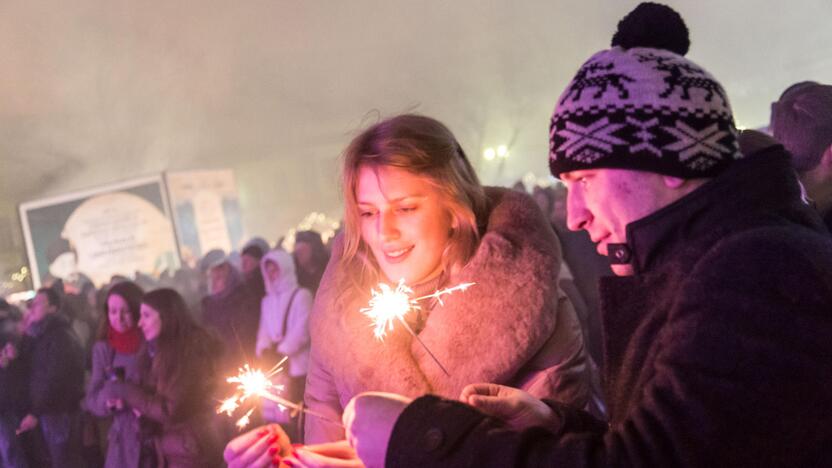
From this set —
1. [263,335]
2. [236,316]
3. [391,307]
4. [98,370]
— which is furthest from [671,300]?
[236,316]

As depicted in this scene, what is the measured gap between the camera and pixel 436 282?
211 centimetres

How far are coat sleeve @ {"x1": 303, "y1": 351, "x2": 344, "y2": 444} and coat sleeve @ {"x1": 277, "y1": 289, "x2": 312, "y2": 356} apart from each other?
2828 mm

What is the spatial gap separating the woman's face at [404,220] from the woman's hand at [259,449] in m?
0.65

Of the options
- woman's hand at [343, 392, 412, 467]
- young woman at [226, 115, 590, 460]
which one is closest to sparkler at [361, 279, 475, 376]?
young woman at [226, 115, 590, 460]

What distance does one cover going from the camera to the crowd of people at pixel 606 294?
38.7 inches

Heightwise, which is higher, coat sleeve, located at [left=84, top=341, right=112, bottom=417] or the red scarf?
the red scarf

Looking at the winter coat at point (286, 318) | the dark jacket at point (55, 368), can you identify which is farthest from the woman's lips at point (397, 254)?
the dark jacket at point (55, 368)

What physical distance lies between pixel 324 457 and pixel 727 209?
90 cm

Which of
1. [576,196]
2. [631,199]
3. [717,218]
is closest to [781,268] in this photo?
[717,218]

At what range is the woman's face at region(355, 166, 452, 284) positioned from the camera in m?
2.06

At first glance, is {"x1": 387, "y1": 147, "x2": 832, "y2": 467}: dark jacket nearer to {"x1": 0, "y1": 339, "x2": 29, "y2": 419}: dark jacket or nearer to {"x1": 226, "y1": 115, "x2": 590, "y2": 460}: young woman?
{"x1": 226, "y1": 115, "x2": 590, "y2": 460}: young woman

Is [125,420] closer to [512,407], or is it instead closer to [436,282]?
[436,282]

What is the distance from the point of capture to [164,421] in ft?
14.0

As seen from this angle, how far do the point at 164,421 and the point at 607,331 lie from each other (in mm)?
3656
